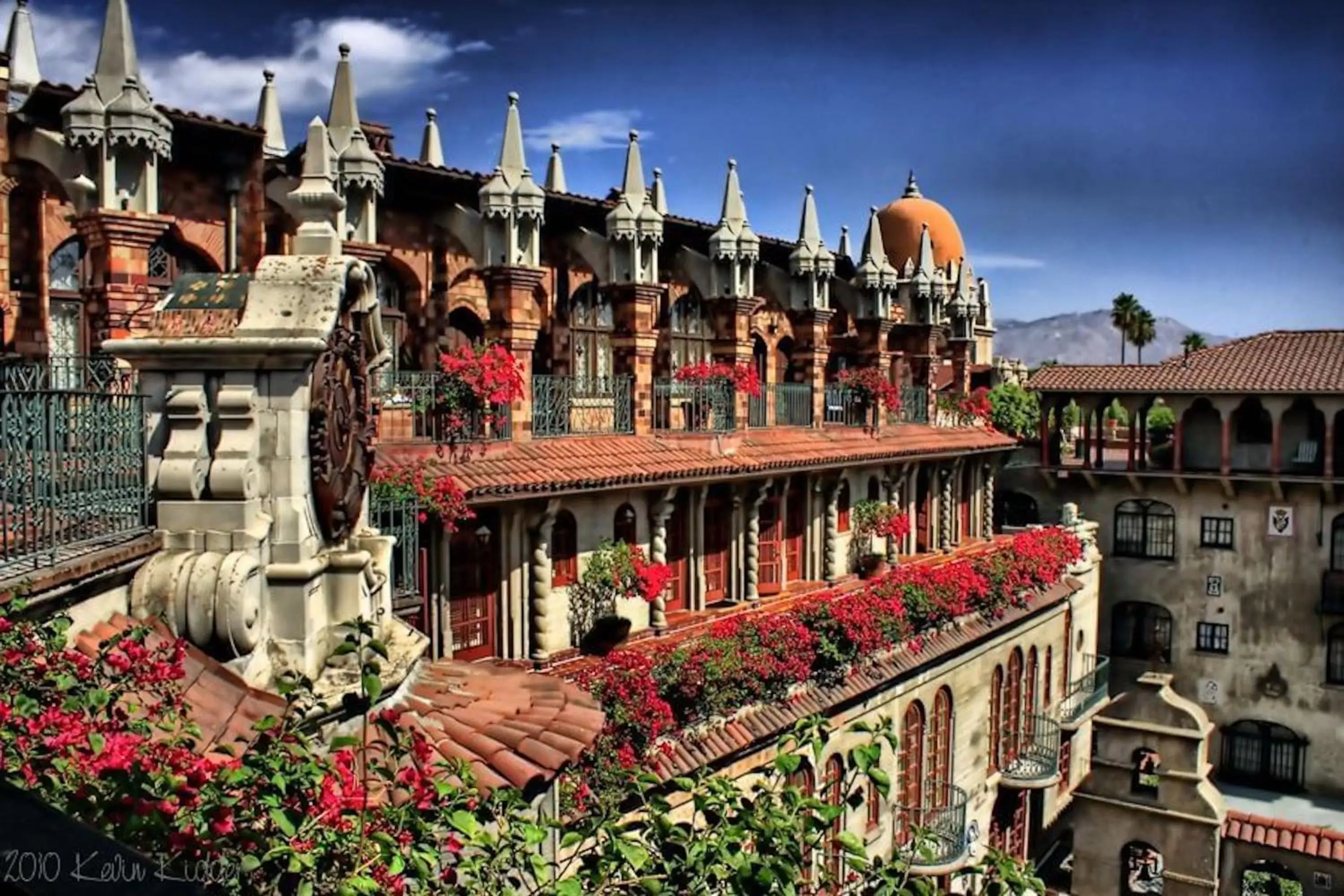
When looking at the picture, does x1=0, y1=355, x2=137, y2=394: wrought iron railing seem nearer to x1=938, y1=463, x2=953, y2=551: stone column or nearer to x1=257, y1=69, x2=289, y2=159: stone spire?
x1=257, y1=69, x2=289, y2=159: stone spire

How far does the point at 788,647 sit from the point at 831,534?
8857mm

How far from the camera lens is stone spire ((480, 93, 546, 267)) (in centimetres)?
1878

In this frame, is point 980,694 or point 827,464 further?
point 980,694

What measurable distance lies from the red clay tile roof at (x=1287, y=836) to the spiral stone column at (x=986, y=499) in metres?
11.4

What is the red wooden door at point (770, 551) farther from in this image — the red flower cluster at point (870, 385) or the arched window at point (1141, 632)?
the arched window at point (1141, 632)

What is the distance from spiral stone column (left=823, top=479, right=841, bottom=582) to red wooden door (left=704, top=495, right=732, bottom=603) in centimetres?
420

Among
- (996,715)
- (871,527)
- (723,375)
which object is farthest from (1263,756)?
(723,375)

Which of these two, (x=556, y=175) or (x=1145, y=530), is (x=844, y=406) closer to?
(x=556, y=175)

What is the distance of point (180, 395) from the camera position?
8.70 metres

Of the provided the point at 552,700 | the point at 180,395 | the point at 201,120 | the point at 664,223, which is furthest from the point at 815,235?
the point at 180,395

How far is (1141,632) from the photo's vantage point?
43.5 meters

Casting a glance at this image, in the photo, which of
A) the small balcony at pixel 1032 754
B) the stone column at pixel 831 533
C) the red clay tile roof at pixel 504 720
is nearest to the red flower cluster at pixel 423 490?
the red clay tile roof at pixel 504 720

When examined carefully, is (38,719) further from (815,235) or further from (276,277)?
(815,235)

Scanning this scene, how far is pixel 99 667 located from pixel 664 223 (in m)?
18.7
